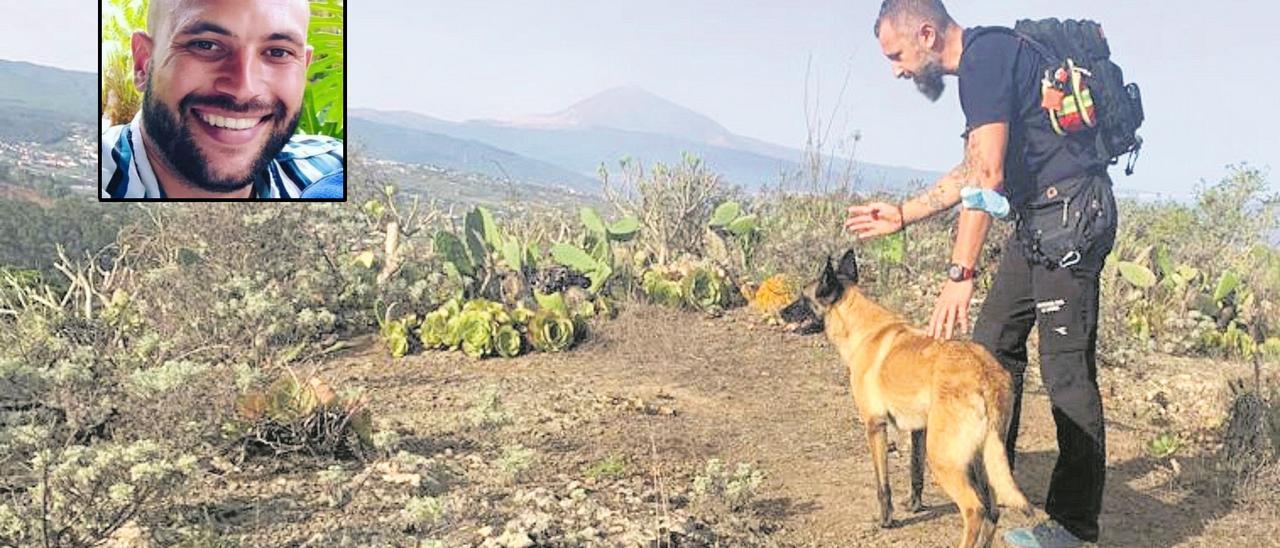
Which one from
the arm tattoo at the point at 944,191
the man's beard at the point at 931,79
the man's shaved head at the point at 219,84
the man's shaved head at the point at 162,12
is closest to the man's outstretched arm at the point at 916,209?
the arm tattoo at the point at 944,191

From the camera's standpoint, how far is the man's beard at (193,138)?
667cm

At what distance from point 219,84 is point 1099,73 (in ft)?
18.0

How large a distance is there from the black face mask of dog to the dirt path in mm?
785

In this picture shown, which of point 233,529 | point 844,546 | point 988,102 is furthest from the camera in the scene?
point 844,546

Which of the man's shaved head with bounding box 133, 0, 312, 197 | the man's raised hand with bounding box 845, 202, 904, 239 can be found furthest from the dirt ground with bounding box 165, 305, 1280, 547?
the man's shaved head with bounding box 133, 0, 312, 197

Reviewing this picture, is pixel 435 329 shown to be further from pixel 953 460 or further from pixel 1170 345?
pixel 1170 345

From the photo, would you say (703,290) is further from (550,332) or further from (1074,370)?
(1074,370)

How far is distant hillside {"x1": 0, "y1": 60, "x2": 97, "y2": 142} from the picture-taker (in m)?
25.8

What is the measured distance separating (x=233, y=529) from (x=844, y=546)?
2248 mm

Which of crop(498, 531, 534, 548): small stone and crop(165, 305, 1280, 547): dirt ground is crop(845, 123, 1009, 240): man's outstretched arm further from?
crop(498, 531, 534, 548): small stone

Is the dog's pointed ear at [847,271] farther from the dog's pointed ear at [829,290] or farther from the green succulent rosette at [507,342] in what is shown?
the green succulent rosette at [507,342]

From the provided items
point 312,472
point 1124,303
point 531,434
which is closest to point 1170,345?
point 1124,303

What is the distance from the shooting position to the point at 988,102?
3203mm

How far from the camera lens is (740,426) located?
17.3ft
